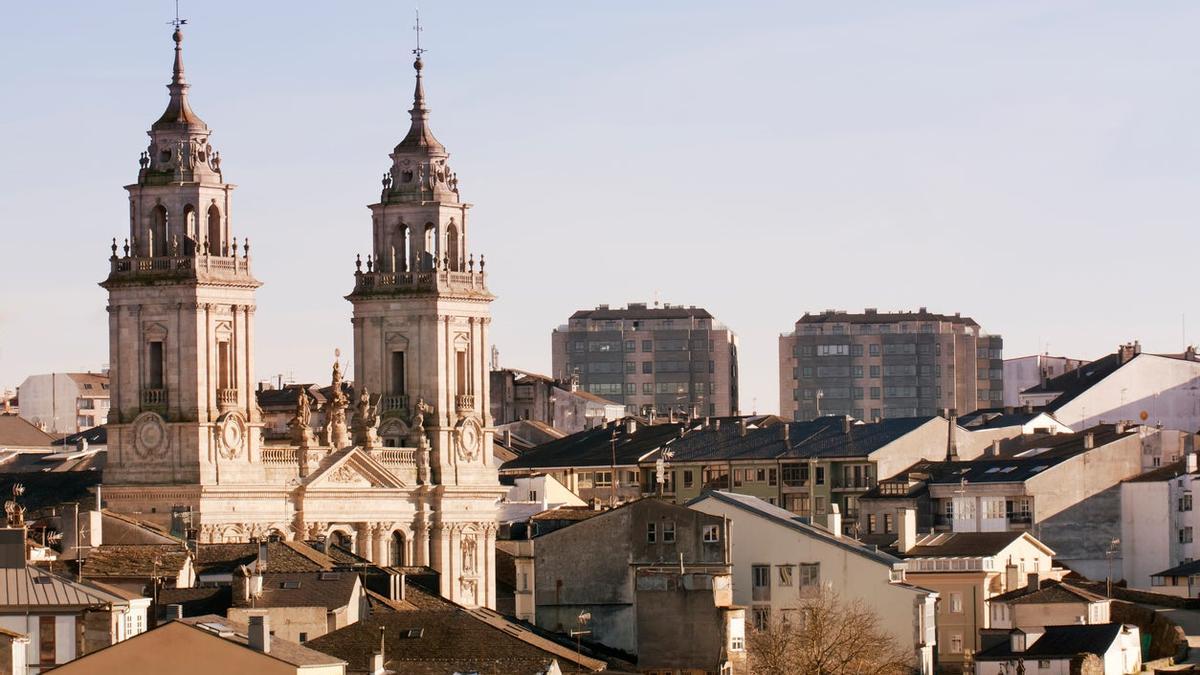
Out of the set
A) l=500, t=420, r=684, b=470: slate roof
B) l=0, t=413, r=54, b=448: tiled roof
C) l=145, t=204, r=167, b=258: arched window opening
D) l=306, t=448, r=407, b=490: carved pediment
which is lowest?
l=306, t=448, r=407, b=490: carved pediment

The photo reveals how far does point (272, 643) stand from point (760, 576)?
41131 millimetres

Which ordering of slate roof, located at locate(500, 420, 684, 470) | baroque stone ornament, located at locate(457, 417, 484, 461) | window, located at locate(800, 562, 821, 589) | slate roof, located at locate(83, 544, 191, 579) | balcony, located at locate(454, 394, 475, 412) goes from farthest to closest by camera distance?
slate roof, located at locate(500, 420, 684, 470)
balcony, located at locate(454, 394, 475, 412)
baroque stone ornament, located at locate(457, 417, 484, 461)
window, located at locate(800, 562, 821, 589)
slate roof, located at locate(83, 544, 191, 579)

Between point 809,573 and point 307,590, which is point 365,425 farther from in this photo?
point 307,590

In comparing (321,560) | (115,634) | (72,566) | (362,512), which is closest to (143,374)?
(362,512)

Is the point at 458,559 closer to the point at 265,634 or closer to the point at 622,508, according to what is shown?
the point at 622,508

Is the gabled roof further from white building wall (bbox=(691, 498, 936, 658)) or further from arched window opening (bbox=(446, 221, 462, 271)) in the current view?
arched window opening (bbox=(446, 221, 462, 271))

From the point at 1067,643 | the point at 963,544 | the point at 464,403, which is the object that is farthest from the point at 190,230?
the point at 1067,643

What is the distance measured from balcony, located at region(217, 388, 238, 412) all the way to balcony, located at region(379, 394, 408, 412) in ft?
49.4

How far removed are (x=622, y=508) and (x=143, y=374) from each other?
72.4 ft

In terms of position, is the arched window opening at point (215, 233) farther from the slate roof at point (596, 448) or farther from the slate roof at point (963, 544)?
the slate roof at point (596, 448)

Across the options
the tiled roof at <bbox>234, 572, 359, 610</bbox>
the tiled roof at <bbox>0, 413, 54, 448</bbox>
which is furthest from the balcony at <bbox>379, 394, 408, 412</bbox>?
the tiled roof at <bbox>234, 572, 359, 610</bbox>

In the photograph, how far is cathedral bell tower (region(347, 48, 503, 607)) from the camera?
5645 inches

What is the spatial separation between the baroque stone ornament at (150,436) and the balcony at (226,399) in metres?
2.16

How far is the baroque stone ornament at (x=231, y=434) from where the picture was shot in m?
129
